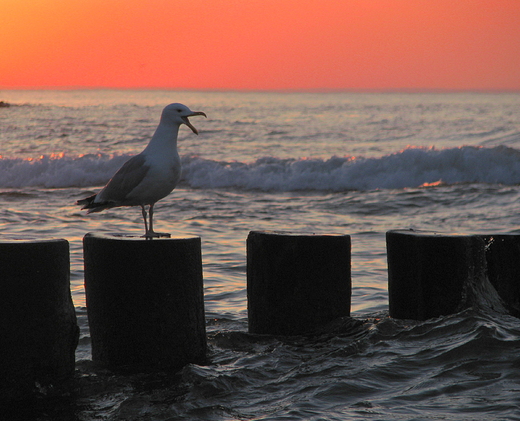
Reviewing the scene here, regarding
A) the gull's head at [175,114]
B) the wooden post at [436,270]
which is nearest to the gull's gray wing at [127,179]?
the gull's head at [175,114]

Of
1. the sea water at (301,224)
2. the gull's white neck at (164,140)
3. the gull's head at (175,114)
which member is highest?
the gull's head at (175,114)

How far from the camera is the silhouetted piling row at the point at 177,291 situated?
13.0ft

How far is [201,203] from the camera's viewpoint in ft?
48.2

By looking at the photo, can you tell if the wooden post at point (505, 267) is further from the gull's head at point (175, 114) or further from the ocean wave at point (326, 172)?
the ocean wave at point (326, 172)

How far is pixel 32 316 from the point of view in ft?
13.0

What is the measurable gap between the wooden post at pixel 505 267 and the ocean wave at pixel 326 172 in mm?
13014

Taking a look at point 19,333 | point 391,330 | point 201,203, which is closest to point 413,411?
point 391,330

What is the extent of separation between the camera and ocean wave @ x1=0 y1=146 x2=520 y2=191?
61.9 feet

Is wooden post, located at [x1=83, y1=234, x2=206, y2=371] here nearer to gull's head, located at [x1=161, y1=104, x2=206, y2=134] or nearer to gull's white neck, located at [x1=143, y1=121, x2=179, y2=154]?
gull's white neck, located at [x1=143, y1=121, x2=179, y2=154]

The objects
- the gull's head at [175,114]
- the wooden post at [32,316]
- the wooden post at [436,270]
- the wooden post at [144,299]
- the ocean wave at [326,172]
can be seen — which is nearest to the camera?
the wooden post at [32,316]

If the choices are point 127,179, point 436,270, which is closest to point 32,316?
point 127,179

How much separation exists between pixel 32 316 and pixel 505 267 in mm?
3531

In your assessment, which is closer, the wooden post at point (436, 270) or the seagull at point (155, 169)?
the wooden post at point (436, 270)

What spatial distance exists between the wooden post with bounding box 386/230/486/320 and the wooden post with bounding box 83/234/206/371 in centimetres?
165
